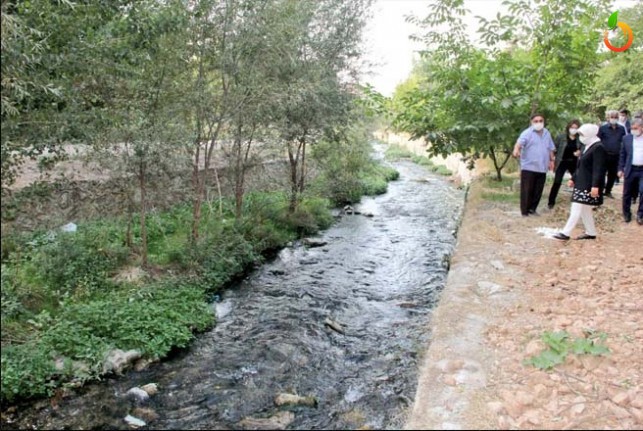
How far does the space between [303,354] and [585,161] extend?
15.9 feet

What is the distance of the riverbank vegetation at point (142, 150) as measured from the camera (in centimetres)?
498

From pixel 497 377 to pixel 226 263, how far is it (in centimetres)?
576

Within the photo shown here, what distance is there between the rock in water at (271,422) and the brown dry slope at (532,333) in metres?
1.34

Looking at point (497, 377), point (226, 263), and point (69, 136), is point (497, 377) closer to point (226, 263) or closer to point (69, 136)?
point (69, 136)

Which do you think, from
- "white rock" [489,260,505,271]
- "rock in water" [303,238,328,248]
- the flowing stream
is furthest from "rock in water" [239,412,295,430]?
"rock in water" [303,238,328,248]

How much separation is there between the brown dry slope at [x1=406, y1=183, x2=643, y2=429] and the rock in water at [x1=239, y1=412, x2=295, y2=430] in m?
1.34

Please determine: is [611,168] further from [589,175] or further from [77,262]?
[77,262]

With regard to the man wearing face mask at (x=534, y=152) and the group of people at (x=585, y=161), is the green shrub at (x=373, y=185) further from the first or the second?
the man wearing face mask at (x=534, y=152)

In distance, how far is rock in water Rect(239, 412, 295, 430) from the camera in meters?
4.31

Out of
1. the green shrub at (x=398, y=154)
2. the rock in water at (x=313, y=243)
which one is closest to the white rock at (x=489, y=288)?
the rock in water at (x=313, y=243)

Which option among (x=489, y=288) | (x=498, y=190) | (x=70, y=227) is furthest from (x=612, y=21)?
(x=70, y=227)

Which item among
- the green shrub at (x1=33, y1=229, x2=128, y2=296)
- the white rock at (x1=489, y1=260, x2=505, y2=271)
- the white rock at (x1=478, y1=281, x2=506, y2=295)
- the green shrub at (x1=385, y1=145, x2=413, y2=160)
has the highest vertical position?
the green shrub at (x1=385, y1=145, x2=413, y2=160)

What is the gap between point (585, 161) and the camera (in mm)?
6949

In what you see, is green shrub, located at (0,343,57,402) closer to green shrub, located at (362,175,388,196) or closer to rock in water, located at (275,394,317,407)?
rock in water, located at (275,394,317,407)
